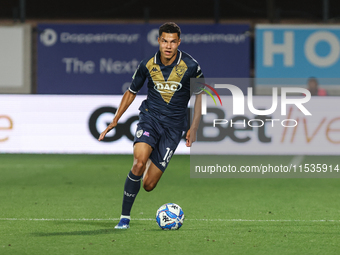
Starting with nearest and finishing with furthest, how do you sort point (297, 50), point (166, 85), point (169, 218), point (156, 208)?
point (169, 218)
point (166, 85)
point (156, 208)
point (297, 50)

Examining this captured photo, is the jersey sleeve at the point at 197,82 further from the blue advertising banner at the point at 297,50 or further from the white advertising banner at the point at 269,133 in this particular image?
the blue advertising banner at the point at 297,50

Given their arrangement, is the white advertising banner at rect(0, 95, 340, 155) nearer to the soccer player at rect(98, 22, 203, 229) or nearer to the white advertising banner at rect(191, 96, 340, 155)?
the white advertising banner at rect(191, 96, 340, 155)

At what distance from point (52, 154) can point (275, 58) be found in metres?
6.63

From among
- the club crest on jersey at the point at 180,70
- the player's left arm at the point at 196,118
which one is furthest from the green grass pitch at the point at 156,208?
the club crest on jersey at the point at 180,70

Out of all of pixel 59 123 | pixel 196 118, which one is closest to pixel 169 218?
pixel 196 118

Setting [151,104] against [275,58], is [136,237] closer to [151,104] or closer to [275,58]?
[151,104]

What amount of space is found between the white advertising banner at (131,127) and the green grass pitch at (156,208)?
3.04ft

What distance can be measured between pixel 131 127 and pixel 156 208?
5.15 metres

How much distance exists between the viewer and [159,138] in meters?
6.03

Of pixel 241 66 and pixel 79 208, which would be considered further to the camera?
pixel 241 66

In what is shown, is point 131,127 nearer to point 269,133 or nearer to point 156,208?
point 269,133

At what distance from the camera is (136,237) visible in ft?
17.6

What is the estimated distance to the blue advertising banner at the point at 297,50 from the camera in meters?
16.2
